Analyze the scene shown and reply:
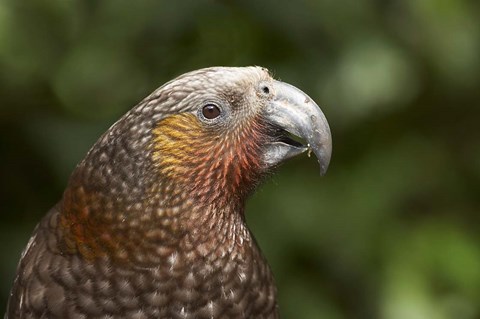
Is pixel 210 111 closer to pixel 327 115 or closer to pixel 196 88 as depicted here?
pixel 196 88

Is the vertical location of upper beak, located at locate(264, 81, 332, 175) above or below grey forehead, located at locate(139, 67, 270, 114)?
Answer: below

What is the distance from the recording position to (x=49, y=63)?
3.79m

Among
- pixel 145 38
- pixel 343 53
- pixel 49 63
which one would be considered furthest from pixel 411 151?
pixel 49 63

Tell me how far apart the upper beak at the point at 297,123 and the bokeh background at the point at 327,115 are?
39.4 inches

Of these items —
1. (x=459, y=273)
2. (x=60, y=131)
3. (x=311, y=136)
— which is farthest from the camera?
(x=60, y=131)

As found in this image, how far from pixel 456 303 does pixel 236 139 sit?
1.40 metres

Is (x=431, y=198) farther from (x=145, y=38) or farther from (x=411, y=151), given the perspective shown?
(x=145, y=38)

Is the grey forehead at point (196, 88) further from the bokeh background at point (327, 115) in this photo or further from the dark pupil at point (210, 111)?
the bokeh background at point (327, 115)

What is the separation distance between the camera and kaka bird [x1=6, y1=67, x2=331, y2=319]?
Answer: 8.25 feet

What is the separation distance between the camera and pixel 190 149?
99.8 inches

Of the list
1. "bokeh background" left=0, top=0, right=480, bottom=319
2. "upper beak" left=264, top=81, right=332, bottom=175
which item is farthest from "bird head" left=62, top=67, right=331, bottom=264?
"bokeh background" left=0, top=0, right=480, bottom=319

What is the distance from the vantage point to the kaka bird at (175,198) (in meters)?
2.52

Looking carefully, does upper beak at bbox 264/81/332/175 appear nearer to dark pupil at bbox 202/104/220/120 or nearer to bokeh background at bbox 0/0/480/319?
dark pupil at bbox 202/104/220/120

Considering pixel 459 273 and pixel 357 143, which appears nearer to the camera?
pixel 459 273
